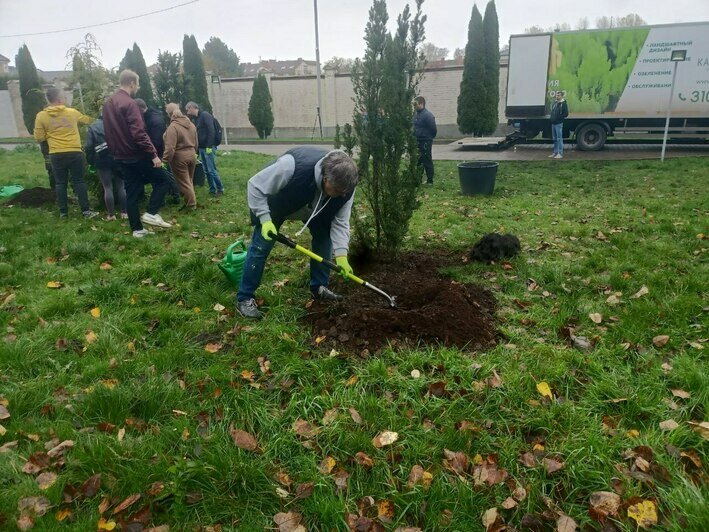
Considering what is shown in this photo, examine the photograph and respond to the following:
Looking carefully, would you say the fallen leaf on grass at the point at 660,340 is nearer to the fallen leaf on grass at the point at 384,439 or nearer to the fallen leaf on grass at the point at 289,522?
the fallen leaf on grass at the point at 384,439

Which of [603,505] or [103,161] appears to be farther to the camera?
[103,161]

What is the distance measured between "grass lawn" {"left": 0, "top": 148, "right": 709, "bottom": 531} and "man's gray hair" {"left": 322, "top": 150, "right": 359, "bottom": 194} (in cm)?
116

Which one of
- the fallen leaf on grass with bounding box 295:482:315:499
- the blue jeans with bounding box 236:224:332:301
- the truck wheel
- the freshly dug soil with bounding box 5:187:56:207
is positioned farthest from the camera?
the truck wheel

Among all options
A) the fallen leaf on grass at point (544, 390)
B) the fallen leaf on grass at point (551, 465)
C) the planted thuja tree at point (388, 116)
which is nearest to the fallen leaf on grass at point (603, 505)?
the fallen leaf on grass at point (551, 465)

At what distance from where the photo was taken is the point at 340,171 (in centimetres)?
337

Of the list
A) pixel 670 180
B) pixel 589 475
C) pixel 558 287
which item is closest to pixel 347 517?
pixel 589 475

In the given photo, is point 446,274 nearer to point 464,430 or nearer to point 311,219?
point 311,219

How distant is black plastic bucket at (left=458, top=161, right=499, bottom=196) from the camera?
345 inches

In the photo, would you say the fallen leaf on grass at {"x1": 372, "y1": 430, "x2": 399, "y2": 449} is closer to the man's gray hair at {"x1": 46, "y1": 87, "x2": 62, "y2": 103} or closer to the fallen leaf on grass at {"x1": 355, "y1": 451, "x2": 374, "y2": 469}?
the fallen leaf on grass at {"x1": 355, "y1": 451, "x2": 374, "y2": 469}

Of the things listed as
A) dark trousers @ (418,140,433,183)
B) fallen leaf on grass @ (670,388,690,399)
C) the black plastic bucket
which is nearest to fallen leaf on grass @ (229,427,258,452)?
fallen leaf on grass @ (670,388,690,399)

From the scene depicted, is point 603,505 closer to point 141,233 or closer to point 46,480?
point 46,480

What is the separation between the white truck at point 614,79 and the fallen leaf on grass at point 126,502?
16810 mm

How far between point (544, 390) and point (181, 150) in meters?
6.94

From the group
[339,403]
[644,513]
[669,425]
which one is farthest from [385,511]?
[669,425]
